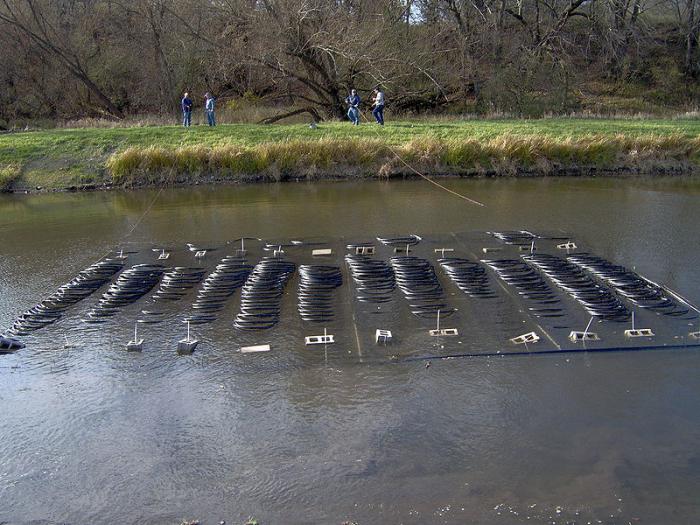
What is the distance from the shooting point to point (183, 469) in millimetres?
6082

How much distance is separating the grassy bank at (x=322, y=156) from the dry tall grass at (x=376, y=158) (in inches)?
1.2

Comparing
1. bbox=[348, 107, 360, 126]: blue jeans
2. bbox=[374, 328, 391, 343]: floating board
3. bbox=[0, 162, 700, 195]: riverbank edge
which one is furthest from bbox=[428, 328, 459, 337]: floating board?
bbox=[348, 107, 360, 126]: blue jeans

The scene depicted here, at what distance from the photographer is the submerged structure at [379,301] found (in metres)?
8.52

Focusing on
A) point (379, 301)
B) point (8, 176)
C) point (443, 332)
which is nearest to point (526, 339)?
point (443, 332)

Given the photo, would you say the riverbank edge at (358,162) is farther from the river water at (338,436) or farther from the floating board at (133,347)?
the floating board at (133,347)

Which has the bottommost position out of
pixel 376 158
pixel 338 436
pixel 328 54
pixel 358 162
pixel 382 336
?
pixel 338 436

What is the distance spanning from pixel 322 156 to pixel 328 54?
9.91m

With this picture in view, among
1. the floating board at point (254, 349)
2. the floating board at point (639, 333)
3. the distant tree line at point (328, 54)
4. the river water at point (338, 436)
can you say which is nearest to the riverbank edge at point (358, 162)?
the distant tree line at point (328, 54)

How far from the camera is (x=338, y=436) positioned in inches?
256

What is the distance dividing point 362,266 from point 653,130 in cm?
1681

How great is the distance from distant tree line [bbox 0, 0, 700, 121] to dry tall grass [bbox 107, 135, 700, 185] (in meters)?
8.50

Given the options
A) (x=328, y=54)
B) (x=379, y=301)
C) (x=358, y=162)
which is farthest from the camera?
(x=328, y=54)

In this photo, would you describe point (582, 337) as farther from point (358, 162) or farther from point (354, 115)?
point (354, 115)

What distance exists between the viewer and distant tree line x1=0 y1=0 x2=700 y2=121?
98.6ft
